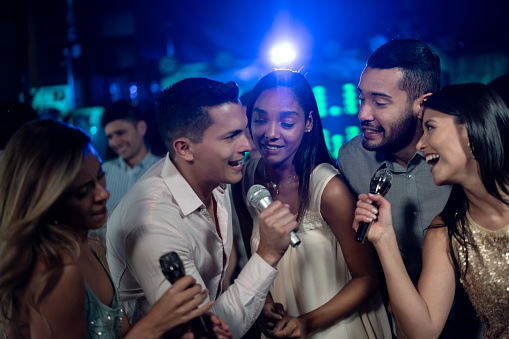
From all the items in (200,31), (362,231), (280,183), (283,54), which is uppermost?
(200,31)

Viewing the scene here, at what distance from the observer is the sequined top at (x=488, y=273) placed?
172 cm

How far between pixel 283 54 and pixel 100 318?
290 inches

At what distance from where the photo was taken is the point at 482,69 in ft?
25.6

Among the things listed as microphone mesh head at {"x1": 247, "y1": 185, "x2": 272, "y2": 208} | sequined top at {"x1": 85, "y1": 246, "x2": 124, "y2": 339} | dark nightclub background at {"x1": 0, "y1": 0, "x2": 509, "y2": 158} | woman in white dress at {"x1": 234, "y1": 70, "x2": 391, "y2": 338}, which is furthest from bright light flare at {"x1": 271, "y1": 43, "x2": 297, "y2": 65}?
sequined top at {"x1": 85, "y1": 246, "x2": 124, "y2": 339}

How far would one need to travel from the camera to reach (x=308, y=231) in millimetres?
2105

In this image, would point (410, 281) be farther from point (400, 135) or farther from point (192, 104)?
point (192, 104)

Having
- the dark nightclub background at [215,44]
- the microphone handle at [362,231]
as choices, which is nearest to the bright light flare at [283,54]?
the dark nightclub background at [215,44]

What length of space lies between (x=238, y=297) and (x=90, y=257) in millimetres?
546

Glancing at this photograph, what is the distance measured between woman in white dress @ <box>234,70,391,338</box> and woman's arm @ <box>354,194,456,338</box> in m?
0.29

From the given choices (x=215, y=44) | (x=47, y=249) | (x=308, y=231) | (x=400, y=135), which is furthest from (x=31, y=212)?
(x=215, y=44)

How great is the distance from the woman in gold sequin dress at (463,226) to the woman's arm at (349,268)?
0.23 m

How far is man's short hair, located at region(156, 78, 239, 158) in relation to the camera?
2047 millimetres

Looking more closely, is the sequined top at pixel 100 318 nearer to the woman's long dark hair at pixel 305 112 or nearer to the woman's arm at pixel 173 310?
the woman's arm at pixel 173 310

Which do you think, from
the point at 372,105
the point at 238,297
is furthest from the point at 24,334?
the point at 372,105
